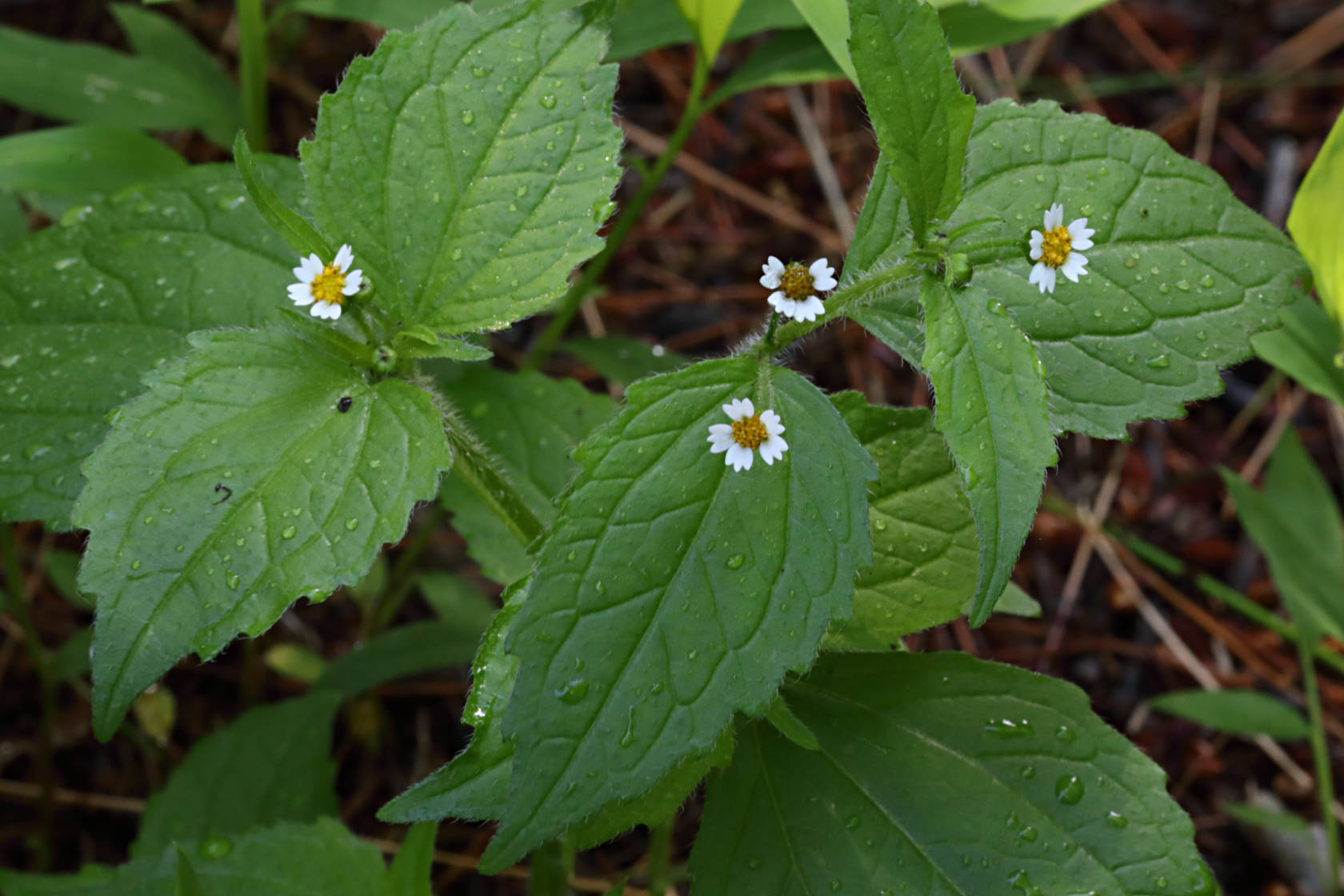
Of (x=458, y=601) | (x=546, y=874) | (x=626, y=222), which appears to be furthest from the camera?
(x=458, y=601)

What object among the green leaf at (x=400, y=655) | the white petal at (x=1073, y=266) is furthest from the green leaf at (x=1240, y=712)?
the green leaf at (x=400, y=655)

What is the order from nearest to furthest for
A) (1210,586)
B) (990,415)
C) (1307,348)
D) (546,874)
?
(990,415) → (546,874) → (1307,348) → (1210,586)

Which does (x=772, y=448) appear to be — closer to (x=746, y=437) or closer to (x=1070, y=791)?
(x=746, y=437)

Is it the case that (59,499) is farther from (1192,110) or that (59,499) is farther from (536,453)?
(1192,110)

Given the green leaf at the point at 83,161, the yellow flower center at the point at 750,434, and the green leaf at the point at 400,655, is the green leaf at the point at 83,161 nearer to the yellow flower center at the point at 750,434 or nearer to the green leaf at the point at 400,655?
the green leaf at the point at 400,655

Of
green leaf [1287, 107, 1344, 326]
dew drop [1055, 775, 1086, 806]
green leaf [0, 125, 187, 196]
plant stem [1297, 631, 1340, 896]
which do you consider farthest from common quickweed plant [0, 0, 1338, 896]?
plant stem [1297, 631, 1340, 896]

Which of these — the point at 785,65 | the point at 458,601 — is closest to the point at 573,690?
the point at 458,601
